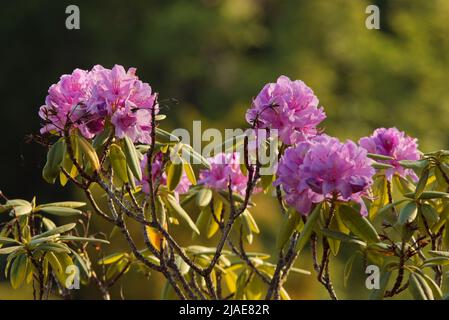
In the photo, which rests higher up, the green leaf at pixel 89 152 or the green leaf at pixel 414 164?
the green leaf at pixel 89 152

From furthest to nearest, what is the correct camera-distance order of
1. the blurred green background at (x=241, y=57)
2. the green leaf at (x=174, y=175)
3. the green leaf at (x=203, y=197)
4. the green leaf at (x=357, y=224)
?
the blurred green background at (x=241, y=57) → the green leaf at (x=203, y=197) → the green leaf at (x=174, y=175) → the green leaf at (x=357, y=224)

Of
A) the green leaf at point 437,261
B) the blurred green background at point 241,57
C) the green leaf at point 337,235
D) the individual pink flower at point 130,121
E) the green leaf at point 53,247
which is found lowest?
the green leaf at point 437,261

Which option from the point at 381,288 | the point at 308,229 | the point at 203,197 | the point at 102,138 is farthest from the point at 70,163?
the point at 381,288

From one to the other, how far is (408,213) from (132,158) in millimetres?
702

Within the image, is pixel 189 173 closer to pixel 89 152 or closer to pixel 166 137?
pixel 166 137

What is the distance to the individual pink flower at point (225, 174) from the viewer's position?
124 inches

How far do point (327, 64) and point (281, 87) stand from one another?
22.2 metres

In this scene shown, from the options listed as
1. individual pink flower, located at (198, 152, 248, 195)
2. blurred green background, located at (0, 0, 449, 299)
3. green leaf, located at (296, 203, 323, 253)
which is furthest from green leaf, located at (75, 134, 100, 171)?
blurred green background, located at (0, 0, 449, 299)

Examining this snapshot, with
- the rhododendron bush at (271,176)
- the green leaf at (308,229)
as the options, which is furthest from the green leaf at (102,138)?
the green leaf at (308,229)

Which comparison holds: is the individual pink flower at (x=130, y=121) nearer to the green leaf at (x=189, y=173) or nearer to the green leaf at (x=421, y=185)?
the green leaf at (x=189, y=173)

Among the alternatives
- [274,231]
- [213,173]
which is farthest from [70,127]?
[274,231]

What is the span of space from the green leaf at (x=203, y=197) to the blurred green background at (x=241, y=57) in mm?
17976

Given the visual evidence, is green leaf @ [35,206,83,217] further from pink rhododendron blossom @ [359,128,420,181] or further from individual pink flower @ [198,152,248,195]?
pink rhododendron blossom @ [359,128,420,181]
